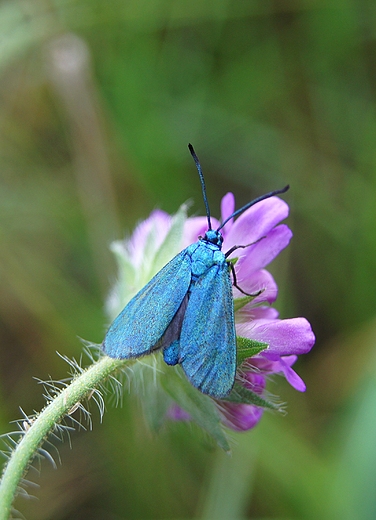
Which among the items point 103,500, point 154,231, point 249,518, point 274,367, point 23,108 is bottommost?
point 249,518

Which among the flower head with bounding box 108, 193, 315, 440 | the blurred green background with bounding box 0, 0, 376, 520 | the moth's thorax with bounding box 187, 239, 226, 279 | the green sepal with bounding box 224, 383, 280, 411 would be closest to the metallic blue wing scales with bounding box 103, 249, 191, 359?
the moth's thorax with bounding box 187, 239, 226, 279

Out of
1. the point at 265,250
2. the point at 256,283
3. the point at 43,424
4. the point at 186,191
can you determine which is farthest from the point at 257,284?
the point at 186,191

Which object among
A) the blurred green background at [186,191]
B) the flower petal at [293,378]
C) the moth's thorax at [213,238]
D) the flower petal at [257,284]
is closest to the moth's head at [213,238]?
the moth's thorax at [213,238]

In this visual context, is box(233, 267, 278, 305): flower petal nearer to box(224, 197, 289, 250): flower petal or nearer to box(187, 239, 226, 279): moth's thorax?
box(224, 197, 289, 250): flower petal

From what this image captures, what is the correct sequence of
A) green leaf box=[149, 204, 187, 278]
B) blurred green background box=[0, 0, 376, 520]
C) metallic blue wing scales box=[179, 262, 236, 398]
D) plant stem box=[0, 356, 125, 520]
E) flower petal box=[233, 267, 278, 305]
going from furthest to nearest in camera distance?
1. blurred green background box=[0, 0, 376, 520]
2. green leaf box=[149, 204, 187, 278]
3. flower petal box=[233, 267, 278, 305]
4. metallic blue wing scales box=[179, 262, 236, 398]
5. plant stem box=[0, 356, 125, 520]

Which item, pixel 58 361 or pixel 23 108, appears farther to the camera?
pixel 23 108

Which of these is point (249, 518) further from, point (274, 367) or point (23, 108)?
A: point (23, 108)

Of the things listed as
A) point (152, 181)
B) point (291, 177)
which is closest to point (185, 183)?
point (152, 181)
